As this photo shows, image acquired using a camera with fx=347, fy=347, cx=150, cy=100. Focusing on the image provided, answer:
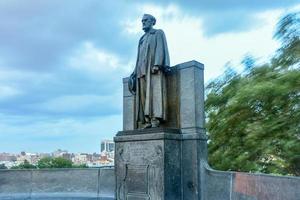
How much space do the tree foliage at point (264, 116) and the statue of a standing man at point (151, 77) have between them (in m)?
1.78

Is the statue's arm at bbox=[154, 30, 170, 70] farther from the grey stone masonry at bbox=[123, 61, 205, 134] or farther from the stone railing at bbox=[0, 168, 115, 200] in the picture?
the stone railing at bbox=[0, 168, 115, 200]

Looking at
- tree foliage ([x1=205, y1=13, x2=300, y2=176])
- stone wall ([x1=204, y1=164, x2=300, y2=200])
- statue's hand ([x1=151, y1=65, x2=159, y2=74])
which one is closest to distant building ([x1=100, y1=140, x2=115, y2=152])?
tree foliage ([x1=205, y1=13, x2=300, y2=176])

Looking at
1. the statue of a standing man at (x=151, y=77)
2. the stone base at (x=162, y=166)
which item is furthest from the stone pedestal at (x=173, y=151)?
the statue of a standing man at (x=151, y=77)

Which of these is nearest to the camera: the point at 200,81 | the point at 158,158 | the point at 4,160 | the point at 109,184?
the point at 158,158

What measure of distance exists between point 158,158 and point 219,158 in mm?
2406

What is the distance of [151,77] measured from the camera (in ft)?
20.7

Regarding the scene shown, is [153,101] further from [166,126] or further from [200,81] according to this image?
[200,81]

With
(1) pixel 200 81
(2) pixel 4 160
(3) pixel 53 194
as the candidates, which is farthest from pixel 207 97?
(2) pixel 4 160

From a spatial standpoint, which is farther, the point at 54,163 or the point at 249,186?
the point at 54,163

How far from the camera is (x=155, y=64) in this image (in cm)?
615

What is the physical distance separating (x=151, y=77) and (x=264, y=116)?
2.48 metres

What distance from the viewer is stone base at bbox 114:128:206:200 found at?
5.76 m

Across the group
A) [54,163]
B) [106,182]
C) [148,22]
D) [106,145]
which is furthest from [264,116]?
[54,163]

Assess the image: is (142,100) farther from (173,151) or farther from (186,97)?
(173,151)
